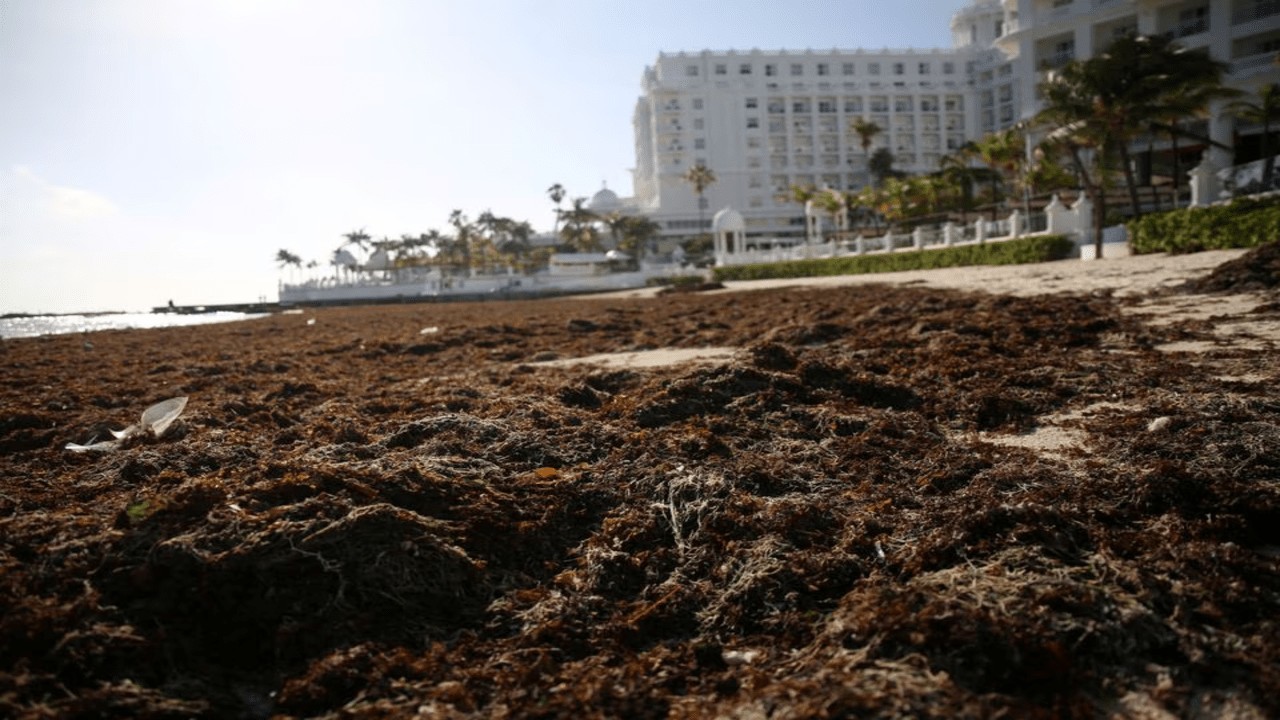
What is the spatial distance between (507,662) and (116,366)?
12.8 metres

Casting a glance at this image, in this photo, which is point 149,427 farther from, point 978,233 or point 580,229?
point 580,229

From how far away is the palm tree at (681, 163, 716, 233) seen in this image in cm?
9444

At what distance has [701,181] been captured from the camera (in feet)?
312

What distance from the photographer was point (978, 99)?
100375mm

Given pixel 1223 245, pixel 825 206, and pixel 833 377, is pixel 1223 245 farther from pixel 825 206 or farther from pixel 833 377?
pixel 825 206

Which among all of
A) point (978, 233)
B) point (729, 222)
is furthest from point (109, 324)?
point (978, 233)

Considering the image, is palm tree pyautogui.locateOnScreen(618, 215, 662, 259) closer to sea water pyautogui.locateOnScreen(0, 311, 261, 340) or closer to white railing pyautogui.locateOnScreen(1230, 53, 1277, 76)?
sea water pyautogui.locateOnScreen(0, 311, 261, 340)

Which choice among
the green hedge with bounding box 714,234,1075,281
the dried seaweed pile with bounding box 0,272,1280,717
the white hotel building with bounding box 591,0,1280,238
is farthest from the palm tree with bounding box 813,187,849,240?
the dried seaweed pile with bounding box 0,272,1280,717

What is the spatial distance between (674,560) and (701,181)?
9427cm

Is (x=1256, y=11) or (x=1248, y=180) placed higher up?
(x=1256, y=11)

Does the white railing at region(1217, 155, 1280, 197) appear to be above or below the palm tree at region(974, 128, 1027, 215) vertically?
below

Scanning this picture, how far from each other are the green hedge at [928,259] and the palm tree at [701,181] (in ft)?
154

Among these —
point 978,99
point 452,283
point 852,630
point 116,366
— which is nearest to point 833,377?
point 852,630

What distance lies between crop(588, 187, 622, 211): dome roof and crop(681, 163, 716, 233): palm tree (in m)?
9.47
